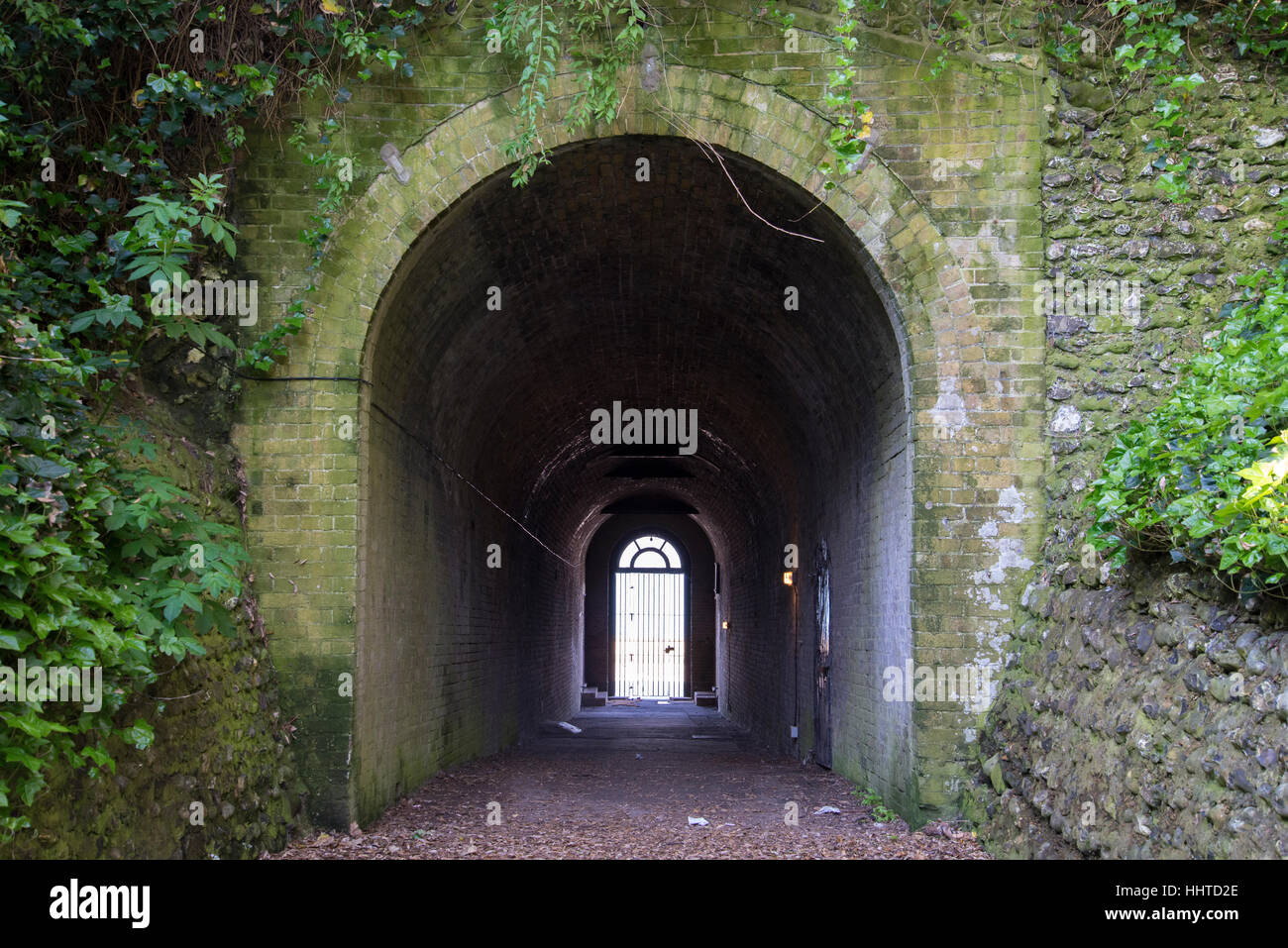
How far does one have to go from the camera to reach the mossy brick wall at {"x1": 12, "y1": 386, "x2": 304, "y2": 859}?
4434 millimetres

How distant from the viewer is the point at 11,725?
12.8ft

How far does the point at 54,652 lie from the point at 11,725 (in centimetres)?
34

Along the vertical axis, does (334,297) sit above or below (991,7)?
below

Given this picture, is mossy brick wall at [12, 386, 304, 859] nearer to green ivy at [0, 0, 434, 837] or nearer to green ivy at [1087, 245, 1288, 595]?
green ivy at [0, 0, 434, 837]

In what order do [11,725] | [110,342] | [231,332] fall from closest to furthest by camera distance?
1. [11,725]
2. [110,342]
3. [231,332]

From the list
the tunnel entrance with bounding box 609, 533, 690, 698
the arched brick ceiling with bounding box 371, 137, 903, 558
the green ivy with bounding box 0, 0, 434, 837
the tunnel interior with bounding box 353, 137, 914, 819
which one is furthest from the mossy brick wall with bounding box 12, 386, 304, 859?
the tunnel entrance with bounding box 609, 533, 690, 698

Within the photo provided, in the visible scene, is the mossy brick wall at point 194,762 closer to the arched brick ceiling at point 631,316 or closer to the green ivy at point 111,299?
the green ivy at point 111,299

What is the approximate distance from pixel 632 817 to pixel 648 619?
22.6m

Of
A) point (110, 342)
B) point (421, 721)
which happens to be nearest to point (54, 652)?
point (110, 342)

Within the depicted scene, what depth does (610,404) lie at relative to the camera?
1437 cm

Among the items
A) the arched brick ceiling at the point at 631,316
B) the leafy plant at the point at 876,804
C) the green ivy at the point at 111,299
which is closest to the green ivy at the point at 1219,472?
the arched brick ceiling at the point at 631,316

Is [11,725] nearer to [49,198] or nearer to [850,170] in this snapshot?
[49,198]

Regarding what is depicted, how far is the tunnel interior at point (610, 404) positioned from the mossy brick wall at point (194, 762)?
71cm

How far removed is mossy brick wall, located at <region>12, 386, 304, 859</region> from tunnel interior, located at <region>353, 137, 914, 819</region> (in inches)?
27.9
